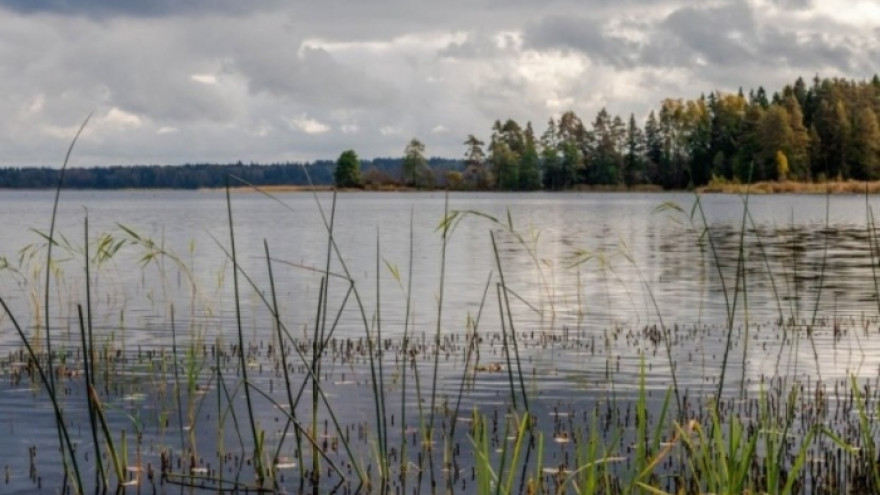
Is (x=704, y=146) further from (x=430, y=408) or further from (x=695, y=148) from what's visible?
(x=430, y=408)

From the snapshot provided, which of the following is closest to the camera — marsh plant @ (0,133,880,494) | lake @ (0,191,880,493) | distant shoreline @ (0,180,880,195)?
marsh plant @ (0,133,880,494)

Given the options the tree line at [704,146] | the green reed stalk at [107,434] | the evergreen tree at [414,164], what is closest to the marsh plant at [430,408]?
the green reed stalk at [107,434]

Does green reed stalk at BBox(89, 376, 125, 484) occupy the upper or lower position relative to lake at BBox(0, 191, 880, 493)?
upper

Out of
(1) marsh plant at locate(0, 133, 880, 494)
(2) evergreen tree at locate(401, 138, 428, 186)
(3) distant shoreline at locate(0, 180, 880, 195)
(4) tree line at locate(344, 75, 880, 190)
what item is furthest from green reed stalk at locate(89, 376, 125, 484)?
(2) evergreen tree at locate(401, 138, 428, 186)

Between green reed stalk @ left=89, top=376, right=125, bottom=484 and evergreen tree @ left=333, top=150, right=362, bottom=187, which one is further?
evergreen tree @ left=333, top=150, right=362, bottom=187

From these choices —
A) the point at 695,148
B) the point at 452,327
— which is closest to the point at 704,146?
the point at 695,148

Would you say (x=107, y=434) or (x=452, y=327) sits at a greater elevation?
(x=107, y=434)

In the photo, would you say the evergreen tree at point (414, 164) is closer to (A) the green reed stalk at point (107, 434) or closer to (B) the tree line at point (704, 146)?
(B) the tree line at point (704, 146)

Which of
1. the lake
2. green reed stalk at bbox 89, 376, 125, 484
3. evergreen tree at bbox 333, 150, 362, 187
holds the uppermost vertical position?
evergreen tree at bbox 333, 150, 362, 187

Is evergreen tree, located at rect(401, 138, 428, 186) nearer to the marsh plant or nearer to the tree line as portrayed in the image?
the tree line

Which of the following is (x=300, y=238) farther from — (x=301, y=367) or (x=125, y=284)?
(x=301, y=367)

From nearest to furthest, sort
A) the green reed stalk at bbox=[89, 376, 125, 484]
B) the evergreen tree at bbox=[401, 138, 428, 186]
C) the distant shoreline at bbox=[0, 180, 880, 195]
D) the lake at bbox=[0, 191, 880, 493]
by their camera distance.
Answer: the green reed stalk at bbox=[89, 376, 125, 484] < the lake at bbox=[0, 191, 880, 493] < the distant shoreline at bbox=[0, 180, 880, 195] < the evergreen tree at bbox=[401, 138, 428, 186]

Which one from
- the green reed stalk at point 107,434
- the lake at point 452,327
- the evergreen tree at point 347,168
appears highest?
the evergreen tree at point 347,168

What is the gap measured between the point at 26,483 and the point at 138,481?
96 cm
